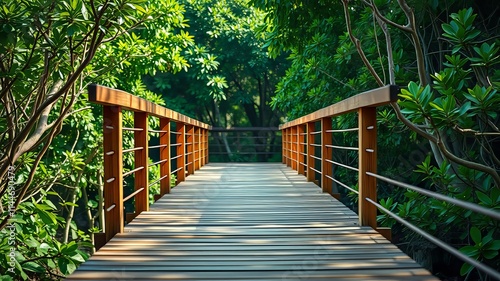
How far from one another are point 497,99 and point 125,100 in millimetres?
2429

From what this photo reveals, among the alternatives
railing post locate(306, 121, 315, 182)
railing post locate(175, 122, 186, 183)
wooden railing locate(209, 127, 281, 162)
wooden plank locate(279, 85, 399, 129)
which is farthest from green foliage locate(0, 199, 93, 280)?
wooden railing locate(209, 127, 281, 162)

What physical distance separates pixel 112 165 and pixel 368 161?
1713mm

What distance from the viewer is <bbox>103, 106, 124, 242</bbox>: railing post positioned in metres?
3.61

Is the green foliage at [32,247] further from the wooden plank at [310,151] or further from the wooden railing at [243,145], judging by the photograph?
the wooden railing at [243,145]

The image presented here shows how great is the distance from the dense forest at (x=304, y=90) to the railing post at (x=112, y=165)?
0.48m

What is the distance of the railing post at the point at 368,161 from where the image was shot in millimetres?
4016

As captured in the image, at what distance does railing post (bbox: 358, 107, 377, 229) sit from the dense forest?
0.95 ft

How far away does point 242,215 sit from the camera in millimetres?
4711

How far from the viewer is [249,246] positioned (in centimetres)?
345

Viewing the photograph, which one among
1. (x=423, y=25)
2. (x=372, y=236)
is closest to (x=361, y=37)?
(x=423, y=25)

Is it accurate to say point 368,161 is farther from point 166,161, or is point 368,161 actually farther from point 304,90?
point 304,90

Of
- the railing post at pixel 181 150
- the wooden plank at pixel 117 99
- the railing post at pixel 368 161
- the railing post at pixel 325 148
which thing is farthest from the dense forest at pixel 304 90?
the railing post at pixel 181 150

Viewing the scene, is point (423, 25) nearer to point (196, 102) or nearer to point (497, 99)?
point (497, 99)

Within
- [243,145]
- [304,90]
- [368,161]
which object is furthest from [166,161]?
[243,145]
